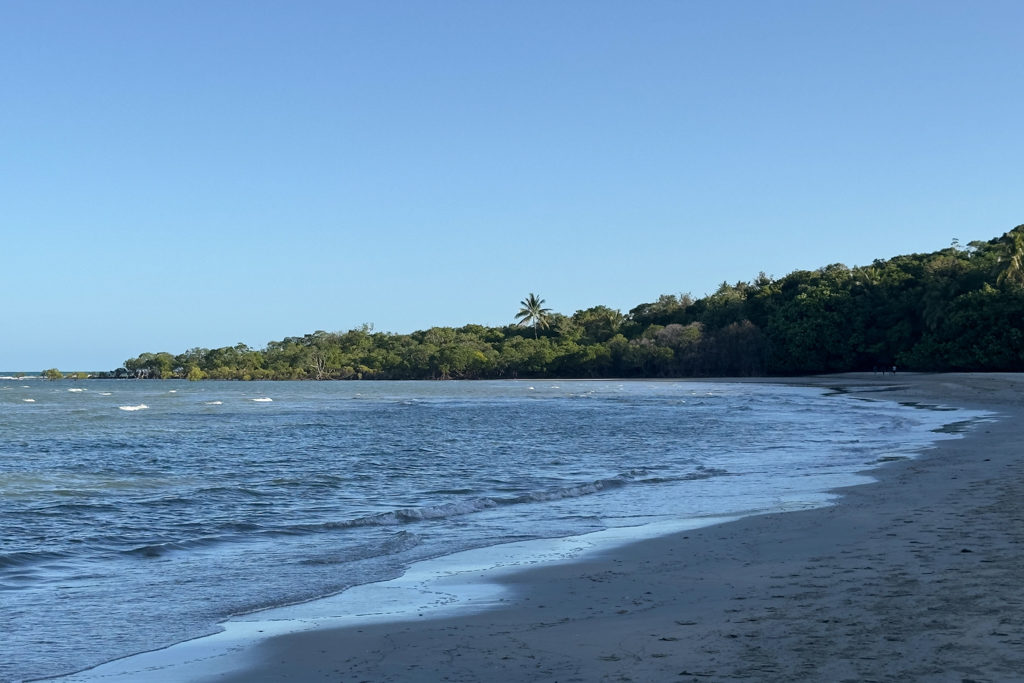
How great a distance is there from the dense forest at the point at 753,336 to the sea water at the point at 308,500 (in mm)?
48005

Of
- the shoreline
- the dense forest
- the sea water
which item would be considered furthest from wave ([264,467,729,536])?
the dense forest

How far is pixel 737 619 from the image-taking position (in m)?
5.93

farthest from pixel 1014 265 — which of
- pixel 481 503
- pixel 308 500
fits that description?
pixel 308 500

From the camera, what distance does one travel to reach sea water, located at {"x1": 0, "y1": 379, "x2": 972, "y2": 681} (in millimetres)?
7641

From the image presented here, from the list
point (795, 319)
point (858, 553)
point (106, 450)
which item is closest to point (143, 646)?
point (858, 553)

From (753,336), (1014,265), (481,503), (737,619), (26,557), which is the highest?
(1014,265)

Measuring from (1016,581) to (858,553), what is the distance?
1.78m

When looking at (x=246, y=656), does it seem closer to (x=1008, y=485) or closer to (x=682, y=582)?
(x=682, y=582)

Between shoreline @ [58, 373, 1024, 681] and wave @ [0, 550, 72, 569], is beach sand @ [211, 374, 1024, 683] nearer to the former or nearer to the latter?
shoreline @ [58, 373, 1024, 681]

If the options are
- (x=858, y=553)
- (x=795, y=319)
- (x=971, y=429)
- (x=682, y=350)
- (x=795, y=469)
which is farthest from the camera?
(x=682, y=350)

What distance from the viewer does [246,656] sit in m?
5.77

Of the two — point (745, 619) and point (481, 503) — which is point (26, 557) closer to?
point (481, 503)

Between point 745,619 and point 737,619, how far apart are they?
0.17ft

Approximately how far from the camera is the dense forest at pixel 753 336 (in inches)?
2864
